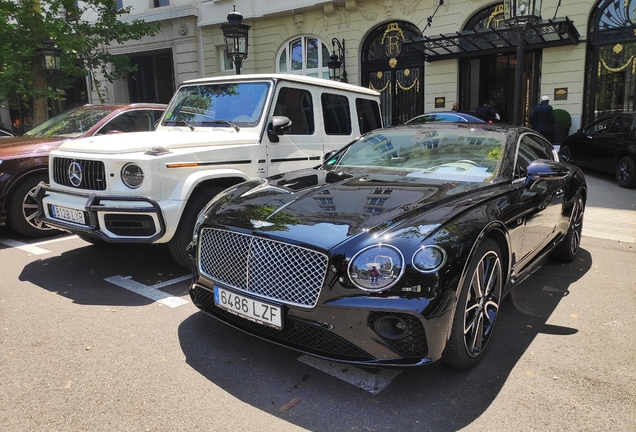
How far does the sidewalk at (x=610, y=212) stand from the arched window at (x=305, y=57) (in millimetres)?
11331

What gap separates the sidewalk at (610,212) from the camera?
677cm

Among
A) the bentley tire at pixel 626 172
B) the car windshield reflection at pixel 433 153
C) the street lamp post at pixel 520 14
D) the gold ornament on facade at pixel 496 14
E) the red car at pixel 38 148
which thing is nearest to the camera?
the car windshield reflection at pixel 433 153

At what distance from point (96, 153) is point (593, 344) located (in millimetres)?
4373

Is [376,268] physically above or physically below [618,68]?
below

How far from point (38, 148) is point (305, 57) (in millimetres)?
15039

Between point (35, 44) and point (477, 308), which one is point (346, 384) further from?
point (35, 44)

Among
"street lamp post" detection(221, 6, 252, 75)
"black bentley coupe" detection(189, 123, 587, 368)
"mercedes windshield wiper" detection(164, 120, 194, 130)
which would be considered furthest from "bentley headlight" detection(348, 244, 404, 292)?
"street lamp post" detection(221, 6, 252, 75)

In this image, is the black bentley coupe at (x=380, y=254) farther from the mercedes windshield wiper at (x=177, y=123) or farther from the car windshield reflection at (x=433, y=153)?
the mercedes windshield wiper at (x=177, y=123)

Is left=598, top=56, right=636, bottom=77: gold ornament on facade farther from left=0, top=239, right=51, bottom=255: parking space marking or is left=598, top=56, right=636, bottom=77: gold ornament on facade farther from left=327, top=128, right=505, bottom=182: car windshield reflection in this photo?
left=0, top=239, right=51, bottom=255: parking space marking

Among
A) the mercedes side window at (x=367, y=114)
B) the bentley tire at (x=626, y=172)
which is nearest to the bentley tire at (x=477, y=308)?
the mercedes side window at (x=367, y=114)

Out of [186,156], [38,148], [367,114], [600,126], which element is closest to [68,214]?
[186,156]

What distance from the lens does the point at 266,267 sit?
2.90 meters

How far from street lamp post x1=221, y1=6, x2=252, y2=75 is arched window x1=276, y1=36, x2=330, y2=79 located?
9.27 metres

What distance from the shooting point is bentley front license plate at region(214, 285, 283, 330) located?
2809 millimetres
